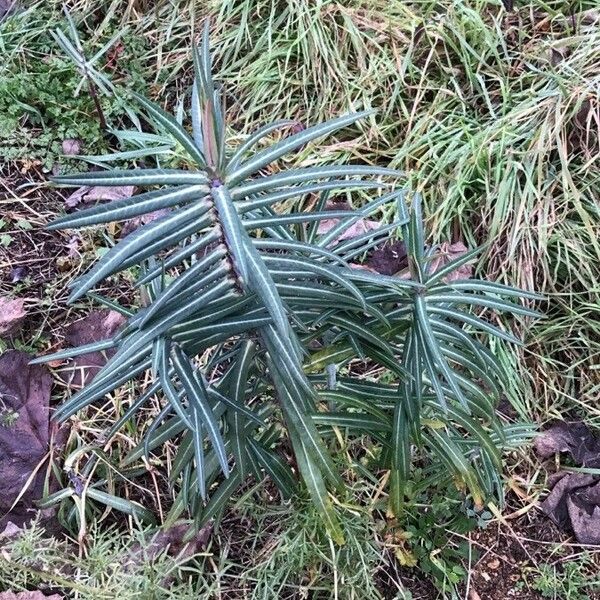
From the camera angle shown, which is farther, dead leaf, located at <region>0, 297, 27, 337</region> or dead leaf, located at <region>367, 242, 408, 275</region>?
dead leaf, located at <region>367, 242, 408, 275</region>

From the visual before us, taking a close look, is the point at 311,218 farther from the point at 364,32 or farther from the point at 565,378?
the point at 364,32

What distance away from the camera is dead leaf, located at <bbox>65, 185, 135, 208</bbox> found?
251cm

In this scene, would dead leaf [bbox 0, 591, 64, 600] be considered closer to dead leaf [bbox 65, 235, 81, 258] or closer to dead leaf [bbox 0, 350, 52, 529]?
dead leaf [bbox 0, 350, 52, 529]

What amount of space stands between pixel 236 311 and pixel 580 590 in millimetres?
1445

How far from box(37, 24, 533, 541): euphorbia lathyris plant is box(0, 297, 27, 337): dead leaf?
2.58ft

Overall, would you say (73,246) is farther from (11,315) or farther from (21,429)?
(21,429)

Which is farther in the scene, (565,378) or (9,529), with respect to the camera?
(565,378)

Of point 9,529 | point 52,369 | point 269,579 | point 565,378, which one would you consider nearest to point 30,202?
point 52,369

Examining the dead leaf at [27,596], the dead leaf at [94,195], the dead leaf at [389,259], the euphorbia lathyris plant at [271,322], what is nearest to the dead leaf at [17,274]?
the dead leaf at [94,195]

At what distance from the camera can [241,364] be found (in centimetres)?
139

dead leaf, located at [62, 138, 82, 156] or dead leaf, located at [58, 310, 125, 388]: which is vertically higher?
dead leaf, located at [62, 138, 82, 156]

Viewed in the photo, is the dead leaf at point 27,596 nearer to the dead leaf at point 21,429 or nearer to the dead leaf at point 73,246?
the dead leaf at point 21,429

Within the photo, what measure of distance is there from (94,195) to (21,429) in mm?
925

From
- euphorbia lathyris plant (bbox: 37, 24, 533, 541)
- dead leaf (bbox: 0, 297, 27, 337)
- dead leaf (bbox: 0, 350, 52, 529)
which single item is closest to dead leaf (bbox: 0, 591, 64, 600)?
dead leaf (bbox: 0, 350, 52, 529)
